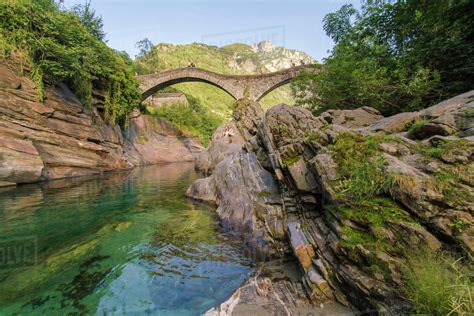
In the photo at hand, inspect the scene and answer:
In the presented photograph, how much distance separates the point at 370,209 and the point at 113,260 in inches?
202

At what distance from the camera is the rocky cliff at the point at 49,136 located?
474 inches

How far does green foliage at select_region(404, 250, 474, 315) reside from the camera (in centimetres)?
189

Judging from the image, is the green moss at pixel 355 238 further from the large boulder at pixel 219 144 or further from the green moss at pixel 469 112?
the large boulder at pixel 219 144

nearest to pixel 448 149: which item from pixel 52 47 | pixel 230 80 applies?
pixel 52 47

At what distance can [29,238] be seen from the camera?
577 cm

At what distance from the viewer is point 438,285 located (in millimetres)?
2100

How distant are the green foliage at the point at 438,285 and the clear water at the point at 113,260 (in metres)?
2.62

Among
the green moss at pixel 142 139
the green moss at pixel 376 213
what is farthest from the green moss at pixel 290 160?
the green moss at pixel 142 139

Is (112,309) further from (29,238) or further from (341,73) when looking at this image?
(341,73)

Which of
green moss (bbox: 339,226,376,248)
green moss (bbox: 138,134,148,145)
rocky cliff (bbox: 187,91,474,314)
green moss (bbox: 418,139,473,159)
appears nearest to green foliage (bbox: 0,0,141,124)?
green moss (bbox: 138,134,148,145)

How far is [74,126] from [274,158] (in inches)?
665

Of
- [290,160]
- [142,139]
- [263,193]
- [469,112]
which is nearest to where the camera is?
[469,112]

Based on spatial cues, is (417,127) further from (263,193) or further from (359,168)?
(263,193)

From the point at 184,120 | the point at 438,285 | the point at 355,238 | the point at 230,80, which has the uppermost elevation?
the point at 230,80
